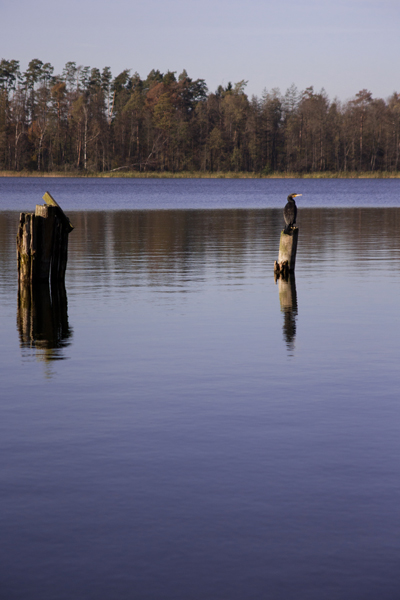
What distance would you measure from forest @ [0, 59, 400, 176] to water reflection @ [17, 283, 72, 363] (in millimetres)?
123189

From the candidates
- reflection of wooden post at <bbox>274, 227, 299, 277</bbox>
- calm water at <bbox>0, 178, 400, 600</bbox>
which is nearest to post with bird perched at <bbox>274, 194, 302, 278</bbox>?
reflection of wooden post at <bbox>274, 227, 299, 277</bbox>

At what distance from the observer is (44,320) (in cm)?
1435

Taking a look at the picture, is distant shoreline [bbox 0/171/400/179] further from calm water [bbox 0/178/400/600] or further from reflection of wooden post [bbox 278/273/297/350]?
calm water [bbox 0/178/400/600]

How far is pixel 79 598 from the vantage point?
493cm

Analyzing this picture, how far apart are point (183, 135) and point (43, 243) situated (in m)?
133

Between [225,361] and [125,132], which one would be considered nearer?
[225,361]

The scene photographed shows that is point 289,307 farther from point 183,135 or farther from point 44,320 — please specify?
point 183,135

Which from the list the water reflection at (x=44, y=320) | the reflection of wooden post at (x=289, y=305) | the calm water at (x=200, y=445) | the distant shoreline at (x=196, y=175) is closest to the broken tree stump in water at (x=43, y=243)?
the water reflection at (x=44, y=320)

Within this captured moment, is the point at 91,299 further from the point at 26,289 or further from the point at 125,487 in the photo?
the point at 125,487

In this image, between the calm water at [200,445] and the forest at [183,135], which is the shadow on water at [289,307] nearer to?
the calm water at [200,445]

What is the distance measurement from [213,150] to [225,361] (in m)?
141

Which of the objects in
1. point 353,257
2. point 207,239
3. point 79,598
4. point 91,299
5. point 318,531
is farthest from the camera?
point 207,239

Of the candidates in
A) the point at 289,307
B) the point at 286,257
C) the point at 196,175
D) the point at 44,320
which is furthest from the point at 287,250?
the point at 196,175

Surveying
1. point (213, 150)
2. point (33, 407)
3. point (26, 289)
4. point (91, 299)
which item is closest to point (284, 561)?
point (33, 407)
